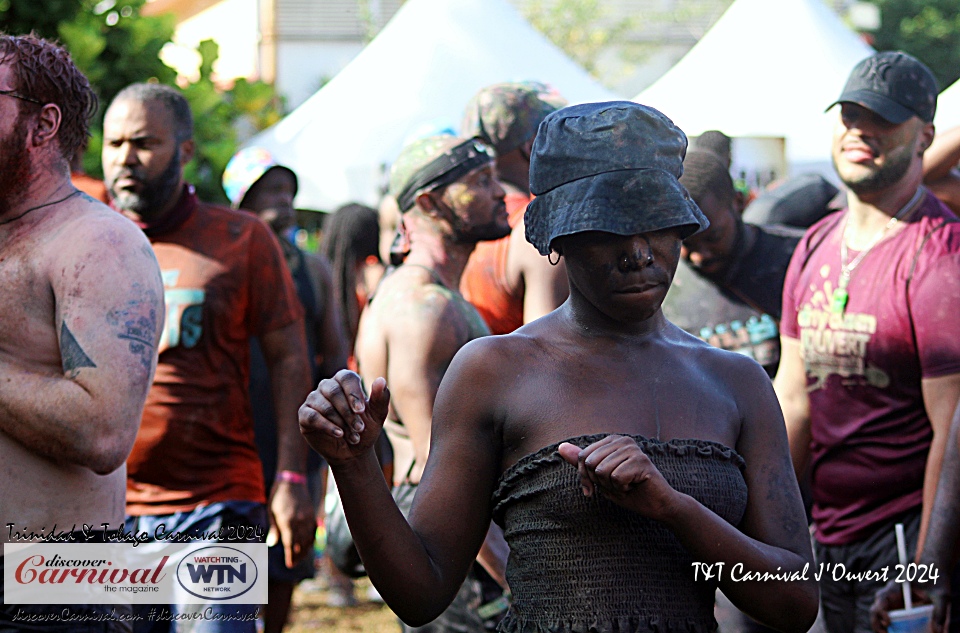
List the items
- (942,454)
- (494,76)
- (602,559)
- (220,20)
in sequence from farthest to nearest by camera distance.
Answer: (220,20), (494,76), (942,454), (602,559)

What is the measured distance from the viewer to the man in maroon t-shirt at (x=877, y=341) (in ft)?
13.8

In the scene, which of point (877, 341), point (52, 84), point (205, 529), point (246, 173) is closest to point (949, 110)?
point (877, 341)

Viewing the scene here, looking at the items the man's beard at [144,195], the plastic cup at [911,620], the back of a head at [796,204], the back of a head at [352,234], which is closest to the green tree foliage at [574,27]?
the back of a head at [352,234]

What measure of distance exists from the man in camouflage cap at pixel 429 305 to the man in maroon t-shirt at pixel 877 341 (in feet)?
4.47

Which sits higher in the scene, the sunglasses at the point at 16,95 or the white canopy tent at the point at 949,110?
the sunglasses at the point at 16,95

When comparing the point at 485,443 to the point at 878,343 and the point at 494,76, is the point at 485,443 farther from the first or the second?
the point at 494,76

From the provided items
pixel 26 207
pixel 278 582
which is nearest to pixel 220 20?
pixel 278 582

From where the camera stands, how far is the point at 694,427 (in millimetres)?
2385

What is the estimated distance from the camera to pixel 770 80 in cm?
925

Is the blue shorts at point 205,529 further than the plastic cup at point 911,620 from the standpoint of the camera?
Yes

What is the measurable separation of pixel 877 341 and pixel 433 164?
1.85m

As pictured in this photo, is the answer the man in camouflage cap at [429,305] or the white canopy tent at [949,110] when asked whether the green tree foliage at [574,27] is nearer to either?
the white canopy tent at [949,110]

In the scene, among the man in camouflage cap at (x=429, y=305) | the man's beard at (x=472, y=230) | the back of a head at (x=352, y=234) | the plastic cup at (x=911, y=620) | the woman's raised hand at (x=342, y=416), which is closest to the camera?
the woman's raised hand at (x=342, y=416)

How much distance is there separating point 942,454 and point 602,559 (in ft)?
7.40
